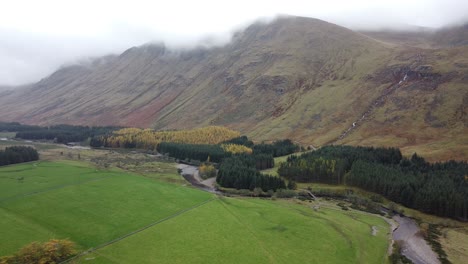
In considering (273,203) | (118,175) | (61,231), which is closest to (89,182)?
(118,175)

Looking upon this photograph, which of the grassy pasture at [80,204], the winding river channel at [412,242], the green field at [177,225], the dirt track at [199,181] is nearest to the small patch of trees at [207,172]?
the dirt track at [199,181]

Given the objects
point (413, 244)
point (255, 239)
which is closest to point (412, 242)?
point (413, 244)

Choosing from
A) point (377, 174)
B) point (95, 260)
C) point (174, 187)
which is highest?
point (377, 174)

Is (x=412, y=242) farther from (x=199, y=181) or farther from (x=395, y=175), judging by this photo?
(x=199, y=181)

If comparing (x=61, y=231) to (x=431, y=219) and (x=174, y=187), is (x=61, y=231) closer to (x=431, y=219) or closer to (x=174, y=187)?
(x=174, y=187)

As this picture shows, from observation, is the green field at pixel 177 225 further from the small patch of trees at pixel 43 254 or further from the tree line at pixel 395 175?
the tree line at pixel 395 175

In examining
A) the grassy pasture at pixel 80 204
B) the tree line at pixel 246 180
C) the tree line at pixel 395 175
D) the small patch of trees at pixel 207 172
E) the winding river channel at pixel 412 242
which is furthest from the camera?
the small patch of trees at pixel 207 172
